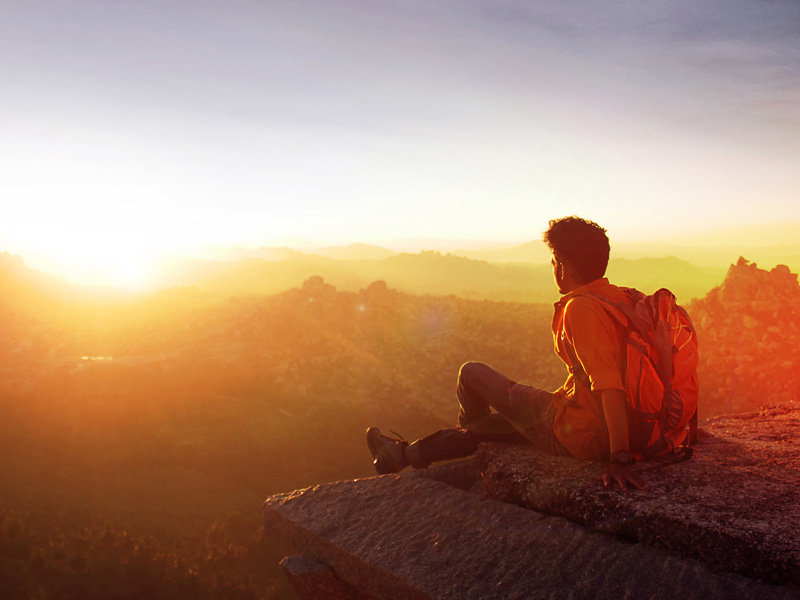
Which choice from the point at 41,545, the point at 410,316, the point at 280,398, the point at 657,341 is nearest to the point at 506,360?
the point at 410,316

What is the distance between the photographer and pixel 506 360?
1596 cm

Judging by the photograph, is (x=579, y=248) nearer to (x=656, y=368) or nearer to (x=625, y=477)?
(x=656, y=368)

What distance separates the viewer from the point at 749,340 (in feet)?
41.4

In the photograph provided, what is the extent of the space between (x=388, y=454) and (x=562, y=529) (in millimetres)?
1754

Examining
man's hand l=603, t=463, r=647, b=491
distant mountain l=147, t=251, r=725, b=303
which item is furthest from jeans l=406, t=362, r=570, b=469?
distant mountain l=147, t=251, r=725, b=303

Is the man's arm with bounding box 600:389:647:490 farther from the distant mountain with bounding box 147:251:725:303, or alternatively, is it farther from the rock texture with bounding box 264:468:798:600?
the distant mountain with bounding box 147:251:725:303

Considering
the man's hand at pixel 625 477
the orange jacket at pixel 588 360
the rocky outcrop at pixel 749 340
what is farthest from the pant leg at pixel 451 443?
the rocky outcrop at pixel 749 340

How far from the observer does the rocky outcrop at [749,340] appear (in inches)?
456

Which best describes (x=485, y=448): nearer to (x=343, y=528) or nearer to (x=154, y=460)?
(x=343, y=528)

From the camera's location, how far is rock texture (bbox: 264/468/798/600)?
2.74m

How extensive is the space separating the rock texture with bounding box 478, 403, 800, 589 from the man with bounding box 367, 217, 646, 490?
150mm

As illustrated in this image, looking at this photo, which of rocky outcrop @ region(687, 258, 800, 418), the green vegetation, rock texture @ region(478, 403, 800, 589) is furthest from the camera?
rocky outcrop @ region(687, 258, 800, 418)

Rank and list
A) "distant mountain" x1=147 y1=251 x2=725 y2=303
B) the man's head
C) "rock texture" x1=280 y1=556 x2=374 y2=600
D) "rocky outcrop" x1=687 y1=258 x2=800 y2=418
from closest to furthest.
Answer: the man's head → "rock texture" x1=280 y1=556 x2=374 y2=600 → "rocky outcrop" x1=687 y1=258 x2=800 y2=418 → "distant mountain" x1=147 y1=251 x2=725 y2=303

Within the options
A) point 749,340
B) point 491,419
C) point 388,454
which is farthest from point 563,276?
point 749,340
